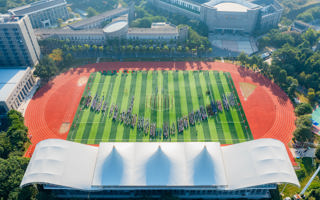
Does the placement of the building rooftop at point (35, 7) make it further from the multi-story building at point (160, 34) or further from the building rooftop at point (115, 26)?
the multi-story building at point (160, 34)

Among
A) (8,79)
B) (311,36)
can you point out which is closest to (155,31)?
(8,79)

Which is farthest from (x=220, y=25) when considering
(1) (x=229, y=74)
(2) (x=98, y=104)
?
(2) (x=98, y=104)

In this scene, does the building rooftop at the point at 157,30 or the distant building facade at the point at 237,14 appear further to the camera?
the distant building facade at the point at 237,14

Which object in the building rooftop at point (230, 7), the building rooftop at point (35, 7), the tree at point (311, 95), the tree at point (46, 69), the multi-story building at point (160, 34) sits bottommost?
the tree at point (311, 95)

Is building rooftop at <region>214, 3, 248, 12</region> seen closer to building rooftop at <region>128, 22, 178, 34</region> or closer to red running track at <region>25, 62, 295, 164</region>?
building rooftop at <region>128, 22, 178, 34</region>

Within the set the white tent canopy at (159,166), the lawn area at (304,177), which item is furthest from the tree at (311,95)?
the white tent canopy at (159,166)

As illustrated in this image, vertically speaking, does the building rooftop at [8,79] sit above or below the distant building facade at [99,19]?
below

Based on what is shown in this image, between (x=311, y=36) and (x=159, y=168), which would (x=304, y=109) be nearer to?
(x=159, y=168)
